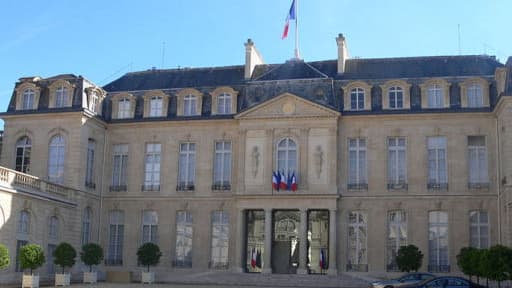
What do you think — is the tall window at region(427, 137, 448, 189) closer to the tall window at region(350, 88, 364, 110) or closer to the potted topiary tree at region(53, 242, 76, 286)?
the tall window at region(350, 88, 364, 110)

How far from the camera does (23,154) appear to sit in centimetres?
3716

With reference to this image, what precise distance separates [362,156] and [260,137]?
5.11m

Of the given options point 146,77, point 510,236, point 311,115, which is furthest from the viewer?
point 146,77

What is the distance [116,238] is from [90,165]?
13.3ft

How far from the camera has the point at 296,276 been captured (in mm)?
32969

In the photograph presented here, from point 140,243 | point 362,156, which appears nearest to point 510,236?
point 362,156

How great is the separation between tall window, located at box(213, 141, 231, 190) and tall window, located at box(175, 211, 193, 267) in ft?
7.38

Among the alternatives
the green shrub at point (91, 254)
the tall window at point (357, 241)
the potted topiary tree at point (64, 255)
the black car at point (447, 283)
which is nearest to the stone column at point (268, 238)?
the tall window at point (357, 241)

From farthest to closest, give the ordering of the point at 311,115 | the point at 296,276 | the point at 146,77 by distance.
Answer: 1. the point at 146,77
2. the point at 311,115
3. the point at 296,276

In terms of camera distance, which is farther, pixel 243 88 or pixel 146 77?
pixel 146 77

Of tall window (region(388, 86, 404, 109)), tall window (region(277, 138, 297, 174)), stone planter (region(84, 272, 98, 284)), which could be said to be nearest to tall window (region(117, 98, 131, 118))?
tall window (region(277, 138, 297, 174))

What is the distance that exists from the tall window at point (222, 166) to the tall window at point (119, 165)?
5010mm

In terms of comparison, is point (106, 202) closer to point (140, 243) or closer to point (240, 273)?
point (140, 243)

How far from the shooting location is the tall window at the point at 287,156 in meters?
35.4
